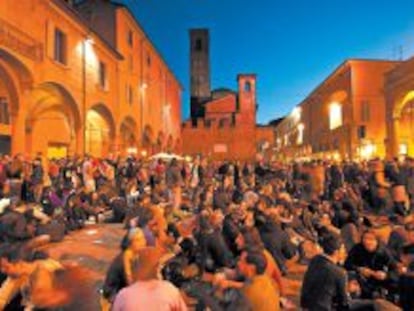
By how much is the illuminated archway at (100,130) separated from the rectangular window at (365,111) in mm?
21870

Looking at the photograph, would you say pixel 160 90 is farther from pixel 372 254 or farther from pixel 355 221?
pixel 372 254

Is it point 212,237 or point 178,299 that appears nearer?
point 178,299

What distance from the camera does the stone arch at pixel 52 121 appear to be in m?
23.0

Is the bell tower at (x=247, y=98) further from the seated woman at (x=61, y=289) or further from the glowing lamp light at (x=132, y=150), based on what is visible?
the seated woman at (x=61, y=289)

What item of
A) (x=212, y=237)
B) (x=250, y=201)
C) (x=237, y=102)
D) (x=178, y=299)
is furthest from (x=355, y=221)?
(x=237, y=102)

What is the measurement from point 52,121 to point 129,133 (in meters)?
10.4

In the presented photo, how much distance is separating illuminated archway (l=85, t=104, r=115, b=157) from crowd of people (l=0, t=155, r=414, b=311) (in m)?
9.91

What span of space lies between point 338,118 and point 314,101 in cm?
1050

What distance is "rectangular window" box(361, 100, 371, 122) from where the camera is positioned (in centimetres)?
4219

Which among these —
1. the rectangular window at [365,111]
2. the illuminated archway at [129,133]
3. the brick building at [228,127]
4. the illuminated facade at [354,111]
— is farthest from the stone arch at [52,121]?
the brick building at [228,127]

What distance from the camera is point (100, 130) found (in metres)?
31.5

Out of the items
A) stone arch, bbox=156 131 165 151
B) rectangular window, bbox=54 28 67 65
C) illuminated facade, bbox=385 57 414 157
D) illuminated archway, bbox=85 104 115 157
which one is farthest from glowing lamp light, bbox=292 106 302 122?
rectangular window, bbox=54 28 67 65

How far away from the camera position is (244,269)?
563 cm

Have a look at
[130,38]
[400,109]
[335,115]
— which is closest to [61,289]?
[400,109]
